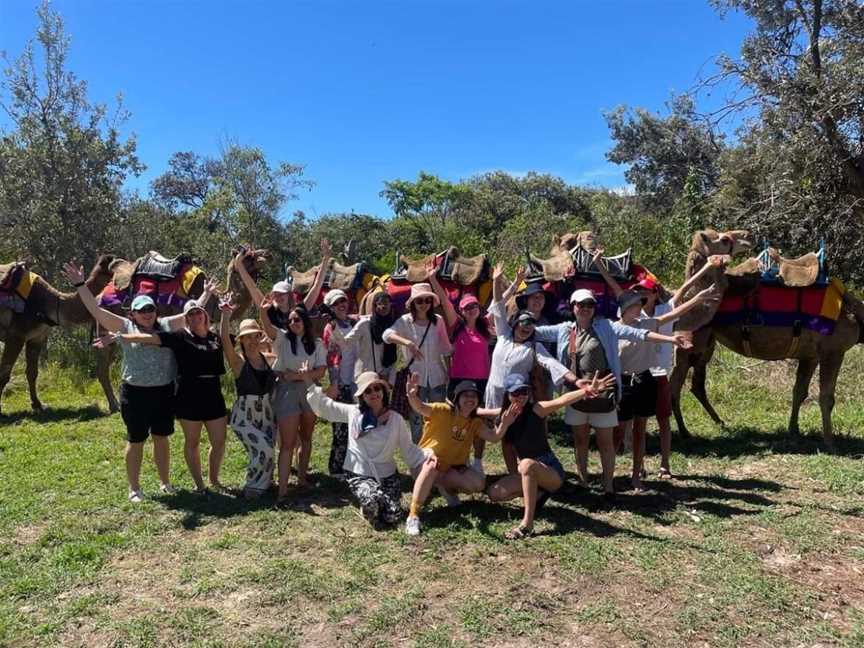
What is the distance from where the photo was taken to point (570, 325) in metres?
5.29

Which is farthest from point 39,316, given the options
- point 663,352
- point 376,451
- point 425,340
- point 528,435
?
point 663,352

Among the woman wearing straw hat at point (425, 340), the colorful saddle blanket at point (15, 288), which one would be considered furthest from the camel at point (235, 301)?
the woman wearing straw hat at point (425, 340)

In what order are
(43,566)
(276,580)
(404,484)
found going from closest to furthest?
1. (276,580)
2. (43,566)
3. (404,484)

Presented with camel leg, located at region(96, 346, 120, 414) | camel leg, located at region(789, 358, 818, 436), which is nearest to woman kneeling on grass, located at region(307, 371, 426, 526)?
camel leg, located at region(789, 358, 818, 436)

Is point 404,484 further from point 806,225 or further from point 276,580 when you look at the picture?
point 806,225

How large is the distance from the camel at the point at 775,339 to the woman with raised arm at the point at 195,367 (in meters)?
4.74

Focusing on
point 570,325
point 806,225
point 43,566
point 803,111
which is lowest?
point 43,566

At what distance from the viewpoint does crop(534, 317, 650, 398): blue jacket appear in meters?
4.98

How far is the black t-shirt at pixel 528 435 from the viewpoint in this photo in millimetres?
4824

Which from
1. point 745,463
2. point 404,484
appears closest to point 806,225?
point 745,463

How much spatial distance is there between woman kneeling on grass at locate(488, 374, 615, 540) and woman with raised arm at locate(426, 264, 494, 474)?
0.59 meters

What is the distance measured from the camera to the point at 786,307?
23.3ft

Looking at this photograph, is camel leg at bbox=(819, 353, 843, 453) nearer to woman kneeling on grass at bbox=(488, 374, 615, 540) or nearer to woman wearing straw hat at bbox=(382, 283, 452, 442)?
woman kneeling on grass at bbox=(488, 374, 615, 540)

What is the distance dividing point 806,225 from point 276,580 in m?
12.1
